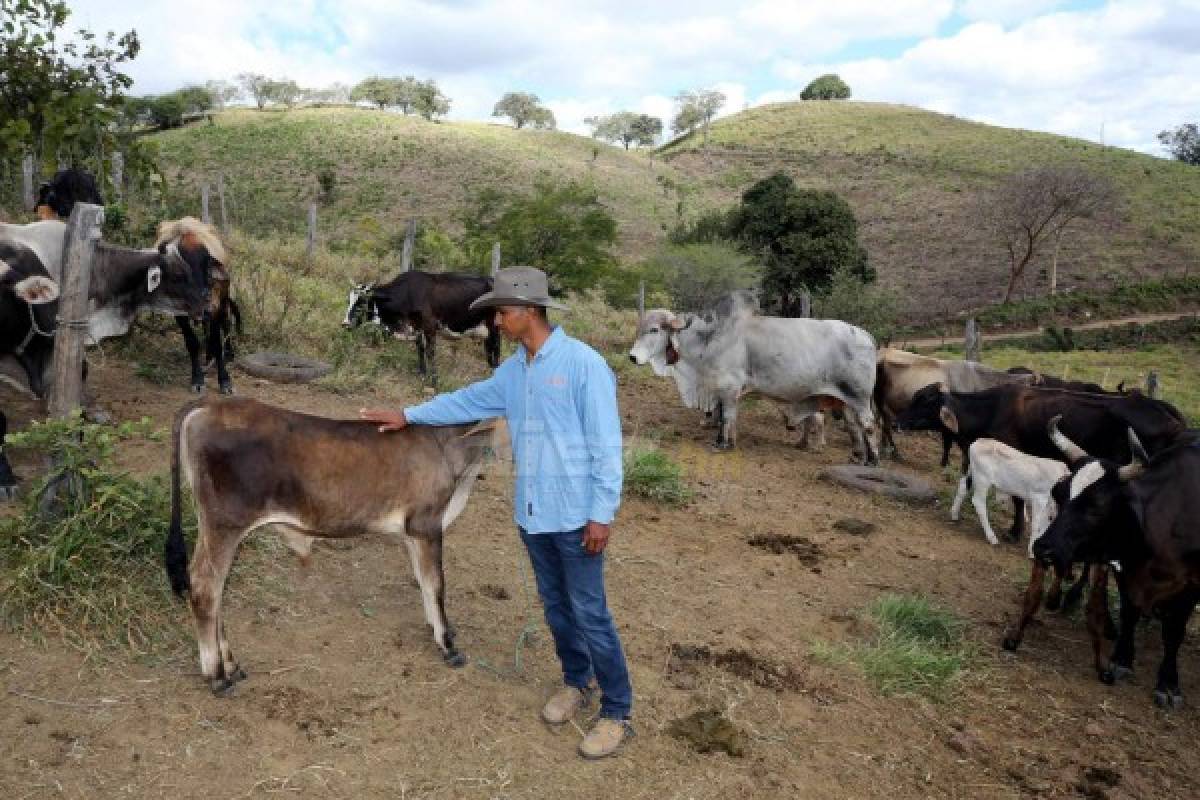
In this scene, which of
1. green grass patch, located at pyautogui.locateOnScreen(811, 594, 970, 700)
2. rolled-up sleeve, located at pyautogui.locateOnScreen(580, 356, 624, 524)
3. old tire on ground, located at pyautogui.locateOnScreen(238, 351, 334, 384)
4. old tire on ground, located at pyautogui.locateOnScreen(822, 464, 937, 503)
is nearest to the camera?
rolled-up sleeve, located at pyautogui.locateOnScreen(580, 356, 624, 524)

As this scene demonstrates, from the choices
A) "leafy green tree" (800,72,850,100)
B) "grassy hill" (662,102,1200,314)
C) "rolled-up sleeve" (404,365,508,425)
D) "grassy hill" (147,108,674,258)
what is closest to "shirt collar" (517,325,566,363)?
"rolled-up sleeve" (404,365,508,425)

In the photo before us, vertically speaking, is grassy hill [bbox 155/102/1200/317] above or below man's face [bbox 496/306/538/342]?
above

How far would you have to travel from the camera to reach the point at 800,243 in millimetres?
26953

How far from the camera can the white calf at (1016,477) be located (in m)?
7.52

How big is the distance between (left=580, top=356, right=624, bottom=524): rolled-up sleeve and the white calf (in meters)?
5.22

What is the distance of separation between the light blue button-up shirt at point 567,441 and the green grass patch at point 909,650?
93.4 inches

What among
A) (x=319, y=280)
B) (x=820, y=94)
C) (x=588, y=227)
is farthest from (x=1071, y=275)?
(x=820, y=94)

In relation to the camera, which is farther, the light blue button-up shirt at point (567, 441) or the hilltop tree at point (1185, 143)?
the hilltop tree at point (1185, 143)

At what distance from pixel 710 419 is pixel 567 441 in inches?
332

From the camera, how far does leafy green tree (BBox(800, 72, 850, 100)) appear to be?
8775cm

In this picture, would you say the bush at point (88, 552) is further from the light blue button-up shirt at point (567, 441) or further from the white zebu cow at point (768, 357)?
the white zebu cow at point (768, 357)

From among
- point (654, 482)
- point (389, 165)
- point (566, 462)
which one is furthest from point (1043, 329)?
point (389, 165)

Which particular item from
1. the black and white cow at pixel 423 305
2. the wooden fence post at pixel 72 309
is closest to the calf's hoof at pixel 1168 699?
the wooden fence post at pixel 72 309

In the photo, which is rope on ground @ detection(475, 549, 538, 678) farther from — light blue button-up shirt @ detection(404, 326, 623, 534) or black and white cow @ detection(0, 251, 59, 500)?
black and white cow @ detection(0, 251, 59, 500)
